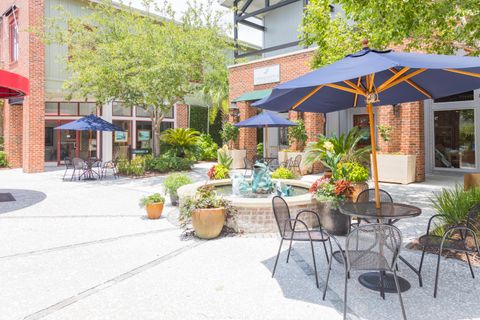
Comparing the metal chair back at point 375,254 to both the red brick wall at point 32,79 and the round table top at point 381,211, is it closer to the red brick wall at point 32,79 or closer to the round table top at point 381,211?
the round table top at point 381,211

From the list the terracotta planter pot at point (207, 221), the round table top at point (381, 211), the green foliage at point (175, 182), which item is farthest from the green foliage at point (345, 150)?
the round table top at point (381, 211)

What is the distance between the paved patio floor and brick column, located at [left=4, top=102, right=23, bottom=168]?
14253 mm

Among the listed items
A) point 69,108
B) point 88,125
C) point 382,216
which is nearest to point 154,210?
point 382,216

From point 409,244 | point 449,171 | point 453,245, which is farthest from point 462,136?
point 453,245

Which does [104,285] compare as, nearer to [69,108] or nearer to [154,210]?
[154,210]

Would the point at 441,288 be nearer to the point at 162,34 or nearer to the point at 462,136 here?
the point at 462,136

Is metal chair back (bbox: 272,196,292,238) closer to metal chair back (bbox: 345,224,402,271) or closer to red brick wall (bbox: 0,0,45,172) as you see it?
metal chair back (bbox: 345,224,402,271)

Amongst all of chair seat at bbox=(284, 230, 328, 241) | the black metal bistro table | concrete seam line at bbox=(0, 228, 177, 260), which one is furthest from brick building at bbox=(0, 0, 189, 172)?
the black metal bistro table

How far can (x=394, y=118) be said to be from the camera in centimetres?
1257

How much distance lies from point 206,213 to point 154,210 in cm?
209

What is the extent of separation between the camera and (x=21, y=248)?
18.2ft

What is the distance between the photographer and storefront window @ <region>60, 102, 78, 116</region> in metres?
19.8

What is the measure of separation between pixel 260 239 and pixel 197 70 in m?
10.9

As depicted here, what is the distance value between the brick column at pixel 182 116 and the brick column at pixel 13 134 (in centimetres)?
914
